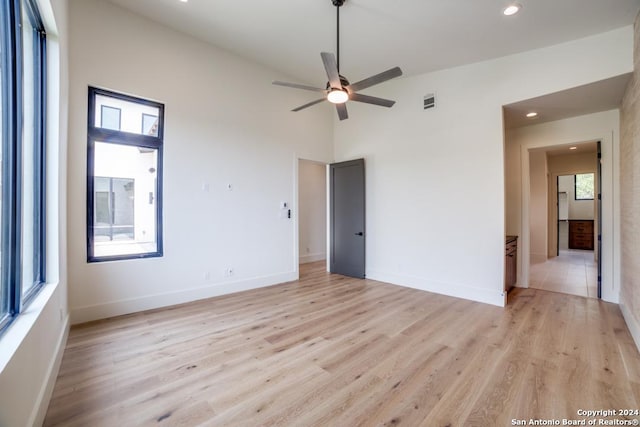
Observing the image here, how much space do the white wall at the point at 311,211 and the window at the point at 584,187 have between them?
9.17 metres

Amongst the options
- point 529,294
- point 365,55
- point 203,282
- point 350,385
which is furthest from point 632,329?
point 203,282

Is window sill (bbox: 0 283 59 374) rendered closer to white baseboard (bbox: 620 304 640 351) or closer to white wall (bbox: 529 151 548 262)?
white baseboard (bbox: 620 304 640 351)

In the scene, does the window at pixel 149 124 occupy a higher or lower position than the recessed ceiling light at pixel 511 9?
lower

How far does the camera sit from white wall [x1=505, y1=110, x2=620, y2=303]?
398cm

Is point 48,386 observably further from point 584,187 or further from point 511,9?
point 584,187

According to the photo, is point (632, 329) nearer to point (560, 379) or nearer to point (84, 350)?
point (560, 379)

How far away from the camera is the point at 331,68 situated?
8.16ft

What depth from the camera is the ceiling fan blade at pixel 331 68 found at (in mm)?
2357

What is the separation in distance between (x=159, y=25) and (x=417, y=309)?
17.1ft

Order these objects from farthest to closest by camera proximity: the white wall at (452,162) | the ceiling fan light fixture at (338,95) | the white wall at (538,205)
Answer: the white wall at (538,205)
the white wall at (452,162)
the ceiling fan light fixture at (338,95)

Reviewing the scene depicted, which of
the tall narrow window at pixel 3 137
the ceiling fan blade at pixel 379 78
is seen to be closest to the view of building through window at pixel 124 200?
the tall narrow window at pixel 3 137

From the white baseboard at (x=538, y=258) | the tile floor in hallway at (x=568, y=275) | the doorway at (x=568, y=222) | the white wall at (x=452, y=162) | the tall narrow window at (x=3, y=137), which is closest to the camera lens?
the tall narrow window at (x=3, y=137)

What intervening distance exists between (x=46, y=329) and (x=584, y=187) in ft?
44.7

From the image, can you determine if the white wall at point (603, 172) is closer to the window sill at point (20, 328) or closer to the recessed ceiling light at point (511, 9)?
the recessed ceiling light at point (511, 9)
